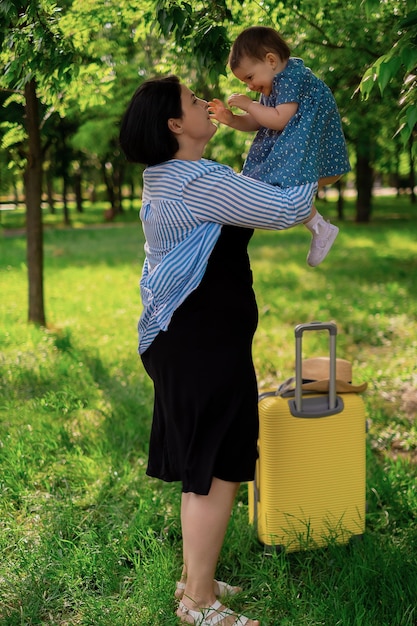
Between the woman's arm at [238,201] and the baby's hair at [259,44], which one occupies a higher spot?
Answer: the baby's hair at [259,44]

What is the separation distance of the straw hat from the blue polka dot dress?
3.19 feet

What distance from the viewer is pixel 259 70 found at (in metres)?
2.57

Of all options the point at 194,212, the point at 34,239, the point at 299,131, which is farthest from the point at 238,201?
the point at 34,239

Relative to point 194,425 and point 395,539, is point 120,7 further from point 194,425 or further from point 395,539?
point 395,539

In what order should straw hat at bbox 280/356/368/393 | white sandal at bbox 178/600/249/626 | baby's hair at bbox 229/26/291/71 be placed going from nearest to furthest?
1. baby's hair at bbox 229/26/291/71
2. white sandal at bbox 178/600/249/626
3. straw hat at bbox 280/356/368/393

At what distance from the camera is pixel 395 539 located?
3367 millimetres

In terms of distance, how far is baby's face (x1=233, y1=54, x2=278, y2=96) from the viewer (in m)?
2.55

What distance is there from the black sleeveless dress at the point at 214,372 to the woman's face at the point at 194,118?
1.10ft

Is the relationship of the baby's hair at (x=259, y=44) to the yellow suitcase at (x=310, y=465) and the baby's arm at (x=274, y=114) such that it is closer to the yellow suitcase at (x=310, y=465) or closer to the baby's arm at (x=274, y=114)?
the baby's arm at (x=274, y=114)

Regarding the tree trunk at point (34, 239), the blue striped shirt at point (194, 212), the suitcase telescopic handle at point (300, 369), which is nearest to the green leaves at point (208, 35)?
the blue striped shirt at point (194, 212)

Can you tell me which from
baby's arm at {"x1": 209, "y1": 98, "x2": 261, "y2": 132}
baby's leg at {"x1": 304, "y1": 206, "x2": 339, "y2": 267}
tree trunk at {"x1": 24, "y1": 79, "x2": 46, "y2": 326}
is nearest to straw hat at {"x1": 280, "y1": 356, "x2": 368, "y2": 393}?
baby's leg at {"x1": 304, "y1": 206, "x2": 339, "y2": 267}

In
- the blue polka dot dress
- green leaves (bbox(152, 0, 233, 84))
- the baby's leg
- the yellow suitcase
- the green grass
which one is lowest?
the green grass

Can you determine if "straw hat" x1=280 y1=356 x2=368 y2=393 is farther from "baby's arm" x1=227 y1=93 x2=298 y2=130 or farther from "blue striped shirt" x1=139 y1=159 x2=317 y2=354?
"baby's arm" x1=227 y1=93 x2=298 y2=130

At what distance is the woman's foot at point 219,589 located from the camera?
2.87 meters
